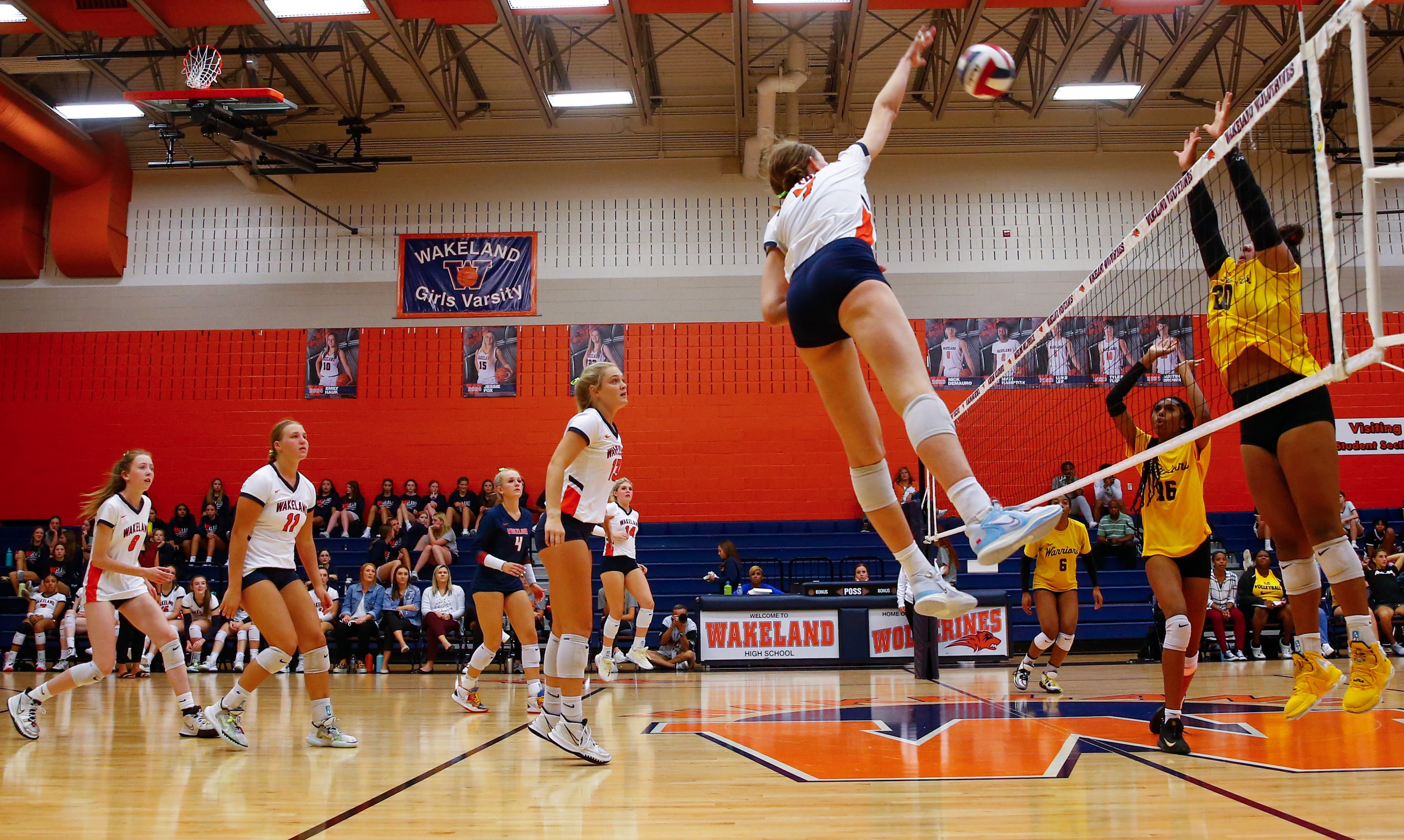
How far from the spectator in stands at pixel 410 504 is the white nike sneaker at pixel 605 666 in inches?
264

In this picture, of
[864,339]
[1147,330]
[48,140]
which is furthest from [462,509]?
[864,339]

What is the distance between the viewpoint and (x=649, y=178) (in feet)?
67.5

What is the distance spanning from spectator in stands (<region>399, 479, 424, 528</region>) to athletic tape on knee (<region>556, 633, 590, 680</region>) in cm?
1230

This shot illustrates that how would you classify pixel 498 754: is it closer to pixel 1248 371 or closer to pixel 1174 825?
pixel 1174 825

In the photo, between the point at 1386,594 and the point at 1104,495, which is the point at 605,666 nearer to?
the point at 1104,495

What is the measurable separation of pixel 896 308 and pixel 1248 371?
246 cm

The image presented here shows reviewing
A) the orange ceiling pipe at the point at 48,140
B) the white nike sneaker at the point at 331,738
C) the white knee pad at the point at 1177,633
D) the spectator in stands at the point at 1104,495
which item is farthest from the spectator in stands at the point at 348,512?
the white knee pad at the point at 1177,633

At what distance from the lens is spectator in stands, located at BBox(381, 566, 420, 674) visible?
46.5 feet

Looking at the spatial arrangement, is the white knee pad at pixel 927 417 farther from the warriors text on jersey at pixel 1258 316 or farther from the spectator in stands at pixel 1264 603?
the spectator in stands at pixel 1264 603

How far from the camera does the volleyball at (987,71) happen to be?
372 centimetres

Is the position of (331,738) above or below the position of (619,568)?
below

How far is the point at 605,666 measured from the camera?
11.6 metres

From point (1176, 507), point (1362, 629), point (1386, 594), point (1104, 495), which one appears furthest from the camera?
point (1104, 495)

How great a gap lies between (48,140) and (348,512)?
8.86 m
